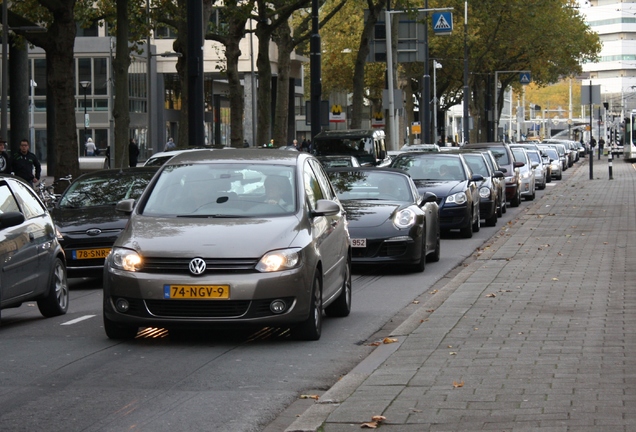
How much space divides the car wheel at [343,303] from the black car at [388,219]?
408cm

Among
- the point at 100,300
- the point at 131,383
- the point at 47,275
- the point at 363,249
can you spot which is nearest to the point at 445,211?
the point at 363,249

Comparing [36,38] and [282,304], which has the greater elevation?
[36,38]

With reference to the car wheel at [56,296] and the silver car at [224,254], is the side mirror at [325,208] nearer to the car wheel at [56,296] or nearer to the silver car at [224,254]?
the silver car at [224,254]

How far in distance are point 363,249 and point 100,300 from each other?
150 inches

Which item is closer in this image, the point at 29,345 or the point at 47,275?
the point at 29,345

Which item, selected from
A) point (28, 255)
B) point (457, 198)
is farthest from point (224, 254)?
point (457, 198)

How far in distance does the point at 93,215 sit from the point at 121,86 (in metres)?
15.3

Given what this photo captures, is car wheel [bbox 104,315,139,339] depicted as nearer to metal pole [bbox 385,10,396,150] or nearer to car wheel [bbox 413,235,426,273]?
car wheel [bbox 413,235,426,273]

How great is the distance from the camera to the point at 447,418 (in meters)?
6.62

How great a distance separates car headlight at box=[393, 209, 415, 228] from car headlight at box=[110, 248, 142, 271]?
273 inches

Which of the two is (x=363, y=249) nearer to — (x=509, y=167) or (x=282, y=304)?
(x=282, y=304)

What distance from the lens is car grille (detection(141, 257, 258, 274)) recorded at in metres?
9.62

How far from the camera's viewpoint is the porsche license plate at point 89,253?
49.4 ft

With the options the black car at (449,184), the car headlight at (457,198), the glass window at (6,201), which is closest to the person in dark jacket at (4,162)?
the black car at (449,184)
